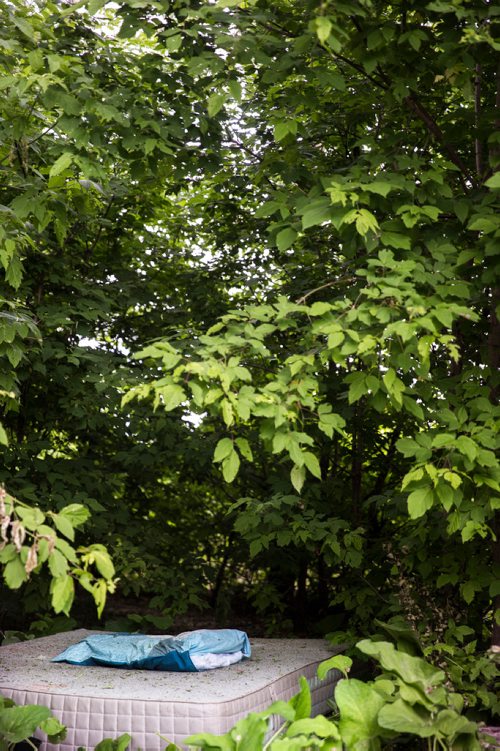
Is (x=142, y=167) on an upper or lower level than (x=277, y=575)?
upper

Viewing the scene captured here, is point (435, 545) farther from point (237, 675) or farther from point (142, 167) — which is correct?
point (142, 167)

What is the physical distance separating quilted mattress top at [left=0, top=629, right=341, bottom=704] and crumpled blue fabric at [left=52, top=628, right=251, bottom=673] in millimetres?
52

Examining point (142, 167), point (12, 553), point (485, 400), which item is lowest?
point (12, 553)

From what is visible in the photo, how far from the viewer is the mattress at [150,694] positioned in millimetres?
2572

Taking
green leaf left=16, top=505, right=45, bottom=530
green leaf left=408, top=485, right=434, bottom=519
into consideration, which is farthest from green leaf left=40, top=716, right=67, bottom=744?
green leaf left=408, top=485, right=434, bottom=519

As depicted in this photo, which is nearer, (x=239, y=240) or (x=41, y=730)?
(x=41, y=730)

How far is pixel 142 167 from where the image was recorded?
9.78 ft

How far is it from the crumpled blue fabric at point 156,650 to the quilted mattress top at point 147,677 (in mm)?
52

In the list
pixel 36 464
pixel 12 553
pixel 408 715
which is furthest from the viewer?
pixel 36 464

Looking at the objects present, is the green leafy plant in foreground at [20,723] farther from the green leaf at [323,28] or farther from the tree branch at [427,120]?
the tree branch at [427,120]

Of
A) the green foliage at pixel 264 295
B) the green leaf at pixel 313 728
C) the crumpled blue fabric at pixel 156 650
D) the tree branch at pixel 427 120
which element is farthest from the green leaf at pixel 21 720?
the tree branch at pixel 427 120

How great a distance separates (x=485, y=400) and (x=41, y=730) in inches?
72.7

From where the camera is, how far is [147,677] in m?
2.96

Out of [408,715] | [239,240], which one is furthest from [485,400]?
[239,240]
